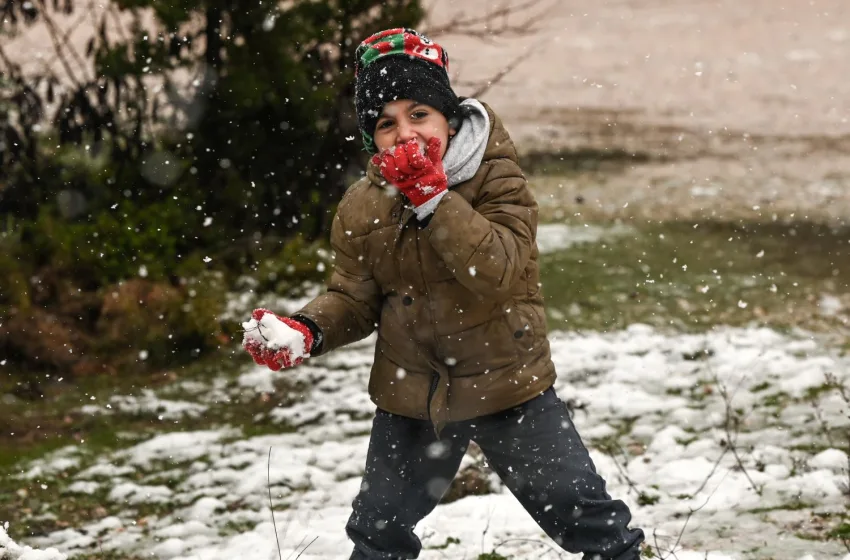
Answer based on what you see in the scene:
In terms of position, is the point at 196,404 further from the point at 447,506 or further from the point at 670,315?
the point at 670,315

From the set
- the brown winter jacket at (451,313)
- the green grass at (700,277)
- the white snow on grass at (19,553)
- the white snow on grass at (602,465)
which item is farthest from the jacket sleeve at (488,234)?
the green grass at (700,277)

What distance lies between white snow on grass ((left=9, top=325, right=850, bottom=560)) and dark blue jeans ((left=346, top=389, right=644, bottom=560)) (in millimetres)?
718

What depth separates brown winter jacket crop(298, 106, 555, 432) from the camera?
9.53 ft

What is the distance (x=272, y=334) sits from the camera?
9.09 ft

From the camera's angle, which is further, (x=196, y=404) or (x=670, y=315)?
(x=670, y=315)

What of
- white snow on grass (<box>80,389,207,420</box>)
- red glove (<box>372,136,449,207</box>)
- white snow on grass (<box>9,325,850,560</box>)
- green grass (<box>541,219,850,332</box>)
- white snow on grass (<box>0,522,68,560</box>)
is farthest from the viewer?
green grass (<box>541,219,850,332</box>)

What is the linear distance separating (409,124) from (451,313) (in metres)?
0.56

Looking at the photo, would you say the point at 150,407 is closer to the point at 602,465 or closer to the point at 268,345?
the point at 602,465

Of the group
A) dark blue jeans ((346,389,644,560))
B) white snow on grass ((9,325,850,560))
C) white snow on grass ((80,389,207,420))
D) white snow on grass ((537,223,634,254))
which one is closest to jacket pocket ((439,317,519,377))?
dark blue jeans ((346,389,644,560))

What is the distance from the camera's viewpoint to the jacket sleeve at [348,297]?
3.04 metres

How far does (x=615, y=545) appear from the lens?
289 cm

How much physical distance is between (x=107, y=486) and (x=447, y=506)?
1.73 metres

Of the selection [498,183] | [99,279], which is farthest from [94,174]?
[498,183]

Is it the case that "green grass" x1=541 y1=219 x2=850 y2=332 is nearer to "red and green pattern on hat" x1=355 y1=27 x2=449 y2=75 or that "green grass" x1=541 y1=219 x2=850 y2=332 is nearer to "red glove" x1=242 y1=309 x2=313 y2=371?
"red and green pattern on hat" x1=355 y1=27 x2=449 y2=75
